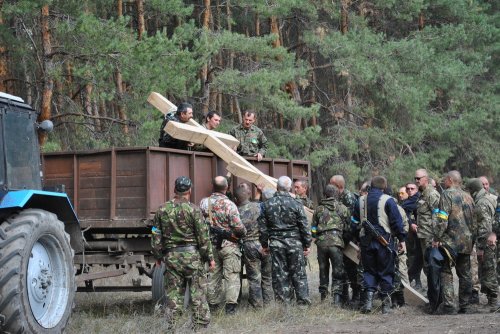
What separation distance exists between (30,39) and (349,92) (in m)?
12.9

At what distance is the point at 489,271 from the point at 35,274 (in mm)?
6769

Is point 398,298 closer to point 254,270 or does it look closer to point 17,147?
point 254,270

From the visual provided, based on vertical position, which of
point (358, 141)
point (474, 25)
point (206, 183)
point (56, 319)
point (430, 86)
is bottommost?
point (56, 319)

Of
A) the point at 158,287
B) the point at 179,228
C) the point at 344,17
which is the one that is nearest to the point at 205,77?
the point at 344,17

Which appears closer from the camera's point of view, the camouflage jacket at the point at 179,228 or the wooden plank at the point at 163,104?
the camouflage jacket at the point at 179,228

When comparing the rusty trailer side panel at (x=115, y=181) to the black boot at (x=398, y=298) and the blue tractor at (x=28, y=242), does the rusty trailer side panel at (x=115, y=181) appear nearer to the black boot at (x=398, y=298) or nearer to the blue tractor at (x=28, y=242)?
the blue tractor at (x=28, y=242)

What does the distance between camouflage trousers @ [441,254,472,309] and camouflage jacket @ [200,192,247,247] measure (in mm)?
2930

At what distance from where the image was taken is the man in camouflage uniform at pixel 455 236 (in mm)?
9914

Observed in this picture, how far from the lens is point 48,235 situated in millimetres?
7031

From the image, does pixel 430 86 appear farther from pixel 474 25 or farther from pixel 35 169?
pixel 35 169

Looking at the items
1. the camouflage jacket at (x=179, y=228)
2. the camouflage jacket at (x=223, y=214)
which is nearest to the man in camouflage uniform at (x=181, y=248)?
the camouflage jacket at (x=179, y=228)

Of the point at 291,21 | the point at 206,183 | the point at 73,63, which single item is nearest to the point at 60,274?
the point at 206,183

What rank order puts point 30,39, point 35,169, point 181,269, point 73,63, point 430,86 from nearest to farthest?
point 35,169, point 181,269, point 73,63, point 30,39, point 430,86

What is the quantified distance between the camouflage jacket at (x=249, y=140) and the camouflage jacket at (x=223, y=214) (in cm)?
197
